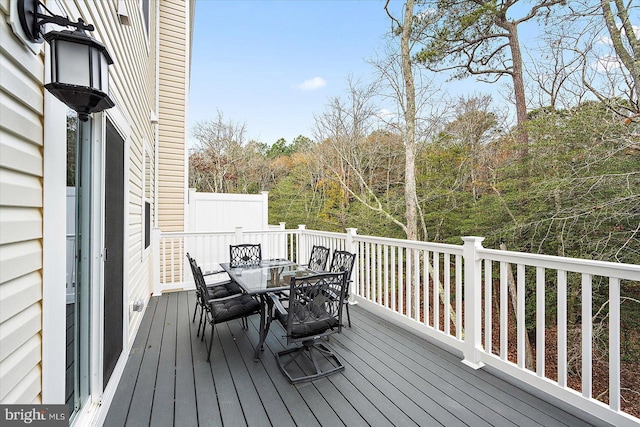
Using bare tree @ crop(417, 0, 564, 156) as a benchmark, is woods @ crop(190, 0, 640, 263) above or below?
below

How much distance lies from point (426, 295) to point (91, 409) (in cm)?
295

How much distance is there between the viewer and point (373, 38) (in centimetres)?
904

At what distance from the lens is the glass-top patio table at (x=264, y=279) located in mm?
2947

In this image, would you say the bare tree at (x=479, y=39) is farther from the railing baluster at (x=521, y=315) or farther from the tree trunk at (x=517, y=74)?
the railing baluster at (x=521, y=315)

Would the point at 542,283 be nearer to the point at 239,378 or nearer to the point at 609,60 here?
the point at 239,378

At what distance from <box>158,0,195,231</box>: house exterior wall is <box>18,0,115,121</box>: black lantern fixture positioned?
15.9ft

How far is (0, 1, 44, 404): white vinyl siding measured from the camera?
0.98 m

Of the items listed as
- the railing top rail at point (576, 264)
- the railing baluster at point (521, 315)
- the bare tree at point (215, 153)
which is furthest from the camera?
the bare tree at point (215, 153)

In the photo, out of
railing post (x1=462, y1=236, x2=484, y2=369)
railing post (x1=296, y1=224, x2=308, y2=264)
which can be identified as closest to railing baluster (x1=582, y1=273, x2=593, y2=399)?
railing post (x1=462, y1=236, x2=484, y2=369)

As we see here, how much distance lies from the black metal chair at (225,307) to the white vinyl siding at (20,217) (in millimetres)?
1757

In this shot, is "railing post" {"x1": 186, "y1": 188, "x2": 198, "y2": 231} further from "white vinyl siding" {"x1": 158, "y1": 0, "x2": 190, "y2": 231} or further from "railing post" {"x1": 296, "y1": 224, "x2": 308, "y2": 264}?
"railing post" {"x1": 296, "y1": 224, "x2": 308, "y2": 264}

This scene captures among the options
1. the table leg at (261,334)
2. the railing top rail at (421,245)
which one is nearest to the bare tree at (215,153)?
the railing top rail at (421,245)

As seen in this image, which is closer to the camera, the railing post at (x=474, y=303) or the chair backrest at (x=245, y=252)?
the railing post at (x=474, y=303)

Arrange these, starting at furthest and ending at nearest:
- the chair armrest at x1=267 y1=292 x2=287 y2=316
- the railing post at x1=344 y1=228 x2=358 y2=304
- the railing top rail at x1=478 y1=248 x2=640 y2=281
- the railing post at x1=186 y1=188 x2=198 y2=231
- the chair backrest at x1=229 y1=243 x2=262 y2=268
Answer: the railing post at x1=186 y1=188 x2=198 y2=231
the chair backrest at x1=229 y1=243 x2=262 y2=268
the railing post at x1=344 y1=228 x2=358 y2=304
the chair armrest at x1=267 y1=292 x2=287 y2=316
the railing top rail at x1=478 y1=248 x2=640 y2=281
